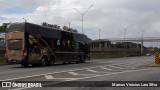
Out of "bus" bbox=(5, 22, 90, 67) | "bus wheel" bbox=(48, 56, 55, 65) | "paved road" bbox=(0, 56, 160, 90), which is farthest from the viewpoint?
"bus wheel" bbox=(48, 56, 55, 65)

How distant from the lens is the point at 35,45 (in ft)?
101

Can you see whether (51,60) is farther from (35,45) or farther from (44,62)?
(35,45)

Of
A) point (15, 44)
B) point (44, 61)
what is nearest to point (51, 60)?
point (44, 61)

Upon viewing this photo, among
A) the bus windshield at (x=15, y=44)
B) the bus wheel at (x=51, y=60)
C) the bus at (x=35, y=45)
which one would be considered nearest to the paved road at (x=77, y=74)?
the bus at (x=35, y=45)

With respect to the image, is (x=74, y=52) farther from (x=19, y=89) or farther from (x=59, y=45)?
(x=19, y=89)

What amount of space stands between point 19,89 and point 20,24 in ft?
57.8

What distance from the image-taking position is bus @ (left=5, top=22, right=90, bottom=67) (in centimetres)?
2989

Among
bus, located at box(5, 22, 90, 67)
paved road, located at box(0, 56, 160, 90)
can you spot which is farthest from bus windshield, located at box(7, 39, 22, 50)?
paved road, located at box(0, 56, 160, 90)

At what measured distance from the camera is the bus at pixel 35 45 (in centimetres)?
2989

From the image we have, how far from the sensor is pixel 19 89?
12.9 metres

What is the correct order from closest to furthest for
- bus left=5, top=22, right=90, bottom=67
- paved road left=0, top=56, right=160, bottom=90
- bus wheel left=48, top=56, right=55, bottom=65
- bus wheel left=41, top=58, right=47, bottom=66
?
paved road left=0, top=56, right=160, bottom=90
bus left=5, top=22, right=90, bottom=67
bus wheel left=41, top=58, right=47, bottom=66
bus wheel left=48, top=56, right=55, bottom=65

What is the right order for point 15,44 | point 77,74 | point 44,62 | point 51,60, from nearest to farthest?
1. point 77,74
2. point 15,44
3. point 44,62
4. point 51,60

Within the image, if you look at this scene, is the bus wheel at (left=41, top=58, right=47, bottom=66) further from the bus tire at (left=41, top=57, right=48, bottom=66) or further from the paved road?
the paved road

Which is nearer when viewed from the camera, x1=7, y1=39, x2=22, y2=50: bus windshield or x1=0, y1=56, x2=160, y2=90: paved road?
x1=0, y1=56, x2=160, y2=90: paved road
